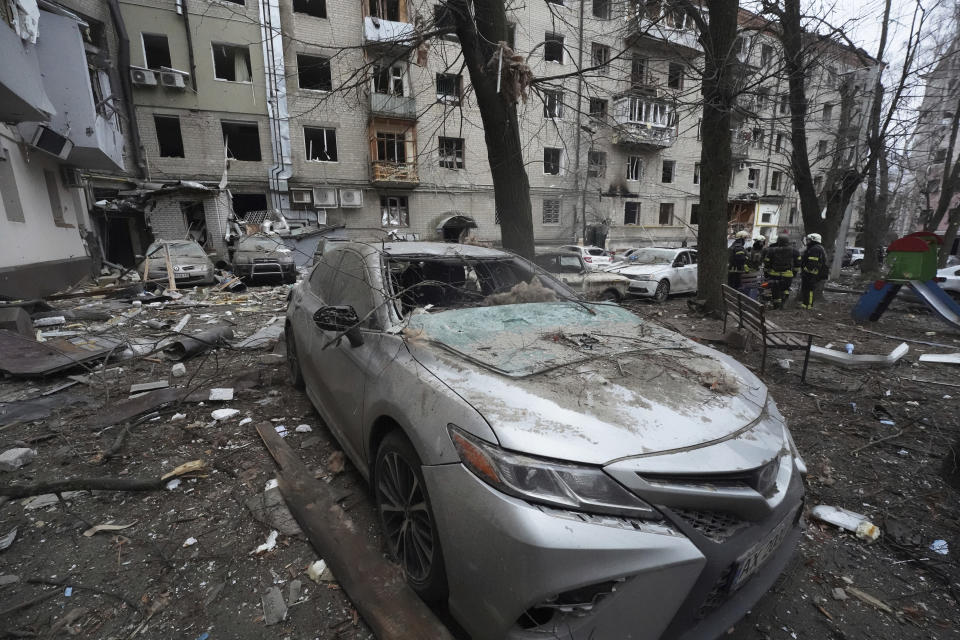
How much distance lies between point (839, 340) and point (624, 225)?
73.4 ft

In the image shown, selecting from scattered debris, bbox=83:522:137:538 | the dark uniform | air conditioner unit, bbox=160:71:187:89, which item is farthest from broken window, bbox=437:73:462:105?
air conditioner unit, bbox=160:71:187:89

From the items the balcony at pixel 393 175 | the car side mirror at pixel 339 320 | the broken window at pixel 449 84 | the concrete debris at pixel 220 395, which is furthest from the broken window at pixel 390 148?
the car side mirror at pixel 339 320

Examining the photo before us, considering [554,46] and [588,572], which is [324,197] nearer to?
[554,46]

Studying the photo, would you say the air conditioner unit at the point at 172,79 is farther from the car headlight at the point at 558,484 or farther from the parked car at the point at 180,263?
the car headlight at the point at 558,484

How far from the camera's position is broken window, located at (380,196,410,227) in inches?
848

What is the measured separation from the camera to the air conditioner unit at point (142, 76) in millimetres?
16719

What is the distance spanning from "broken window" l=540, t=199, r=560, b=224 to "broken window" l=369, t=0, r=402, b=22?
38.9 feet

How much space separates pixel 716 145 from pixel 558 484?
7.84 metres

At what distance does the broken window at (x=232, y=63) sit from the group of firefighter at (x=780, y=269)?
2058cm

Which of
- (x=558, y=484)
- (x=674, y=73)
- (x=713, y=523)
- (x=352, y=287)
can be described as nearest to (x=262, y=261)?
(x=352, y=287)

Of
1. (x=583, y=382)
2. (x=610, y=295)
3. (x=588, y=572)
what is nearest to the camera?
(x=588, y=572)

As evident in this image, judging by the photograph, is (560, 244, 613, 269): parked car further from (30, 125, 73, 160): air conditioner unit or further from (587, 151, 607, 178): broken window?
(30, 125, 73, 160): air conditioner unit

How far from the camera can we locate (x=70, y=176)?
41.6ft

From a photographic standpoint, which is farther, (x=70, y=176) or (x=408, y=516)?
(x=70, y=176)
